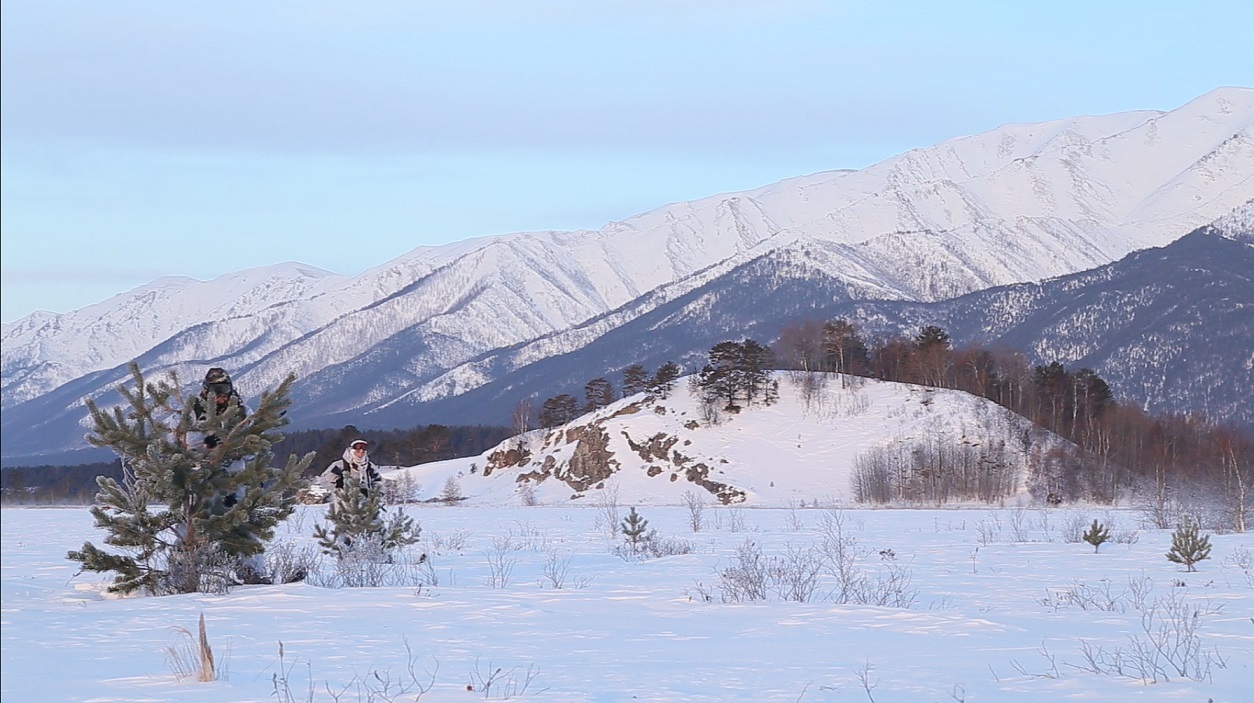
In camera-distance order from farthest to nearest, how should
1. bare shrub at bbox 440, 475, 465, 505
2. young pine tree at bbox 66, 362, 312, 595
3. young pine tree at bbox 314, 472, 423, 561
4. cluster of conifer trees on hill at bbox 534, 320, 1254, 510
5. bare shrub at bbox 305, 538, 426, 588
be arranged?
bare shrub at bbox 440, 475, 465, 505 < cluster of conifer trees on hill at bbox 534, 320, 1254, 510 < young pine tree at bbox 314, 472, 423, 561 < bare shrub at bbox 305, 538, 426, 588 < young pine tree at bbox 66, 362, 312, 595

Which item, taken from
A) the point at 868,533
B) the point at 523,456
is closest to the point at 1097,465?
the point at 523,456

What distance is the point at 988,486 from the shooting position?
69.1m

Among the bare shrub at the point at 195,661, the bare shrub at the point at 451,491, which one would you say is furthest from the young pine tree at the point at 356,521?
the bare shrub at the point at 451,491

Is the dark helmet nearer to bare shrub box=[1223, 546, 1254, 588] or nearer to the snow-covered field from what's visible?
the snow-covered field

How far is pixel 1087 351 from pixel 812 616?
132965 millimetres

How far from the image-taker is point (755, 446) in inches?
3068

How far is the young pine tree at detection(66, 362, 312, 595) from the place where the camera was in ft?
40.4

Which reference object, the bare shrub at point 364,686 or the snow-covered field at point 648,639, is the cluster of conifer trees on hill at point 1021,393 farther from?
the bare shrub at point 364,686

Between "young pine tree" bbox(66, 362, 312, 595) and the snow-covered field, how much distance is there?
49 centimetres

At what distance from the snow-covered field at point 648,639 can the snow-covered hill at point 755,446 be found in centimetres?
5433

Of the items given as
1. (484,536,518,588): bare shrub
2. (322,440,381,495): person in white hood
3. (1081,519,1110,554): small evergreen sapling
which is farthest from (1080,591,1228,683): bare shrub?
(322,440,381,495): person in white hood

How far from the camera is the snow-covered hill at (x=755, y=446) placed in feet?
238

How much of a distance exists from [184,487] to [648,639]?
527 centimetres

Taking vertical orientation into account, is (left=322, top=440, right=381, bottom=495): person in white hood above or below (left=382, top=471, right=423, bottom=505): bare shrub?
above
